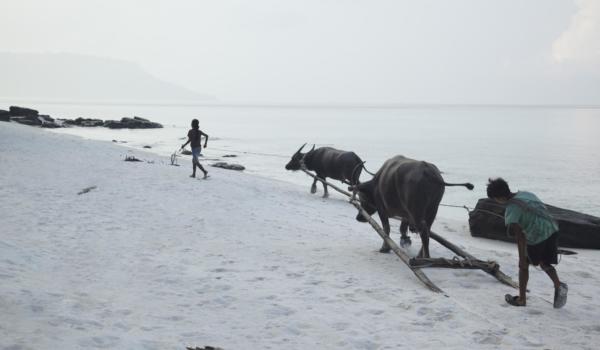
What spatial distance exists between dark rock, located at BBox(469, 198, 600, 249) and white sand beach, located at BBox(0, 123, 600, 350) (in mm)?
468

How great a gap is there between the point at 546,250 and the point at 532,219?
475 mm

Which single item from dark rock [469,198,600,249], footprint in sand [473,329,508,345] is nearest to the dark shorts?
footprint in sand [473,329,508,345]

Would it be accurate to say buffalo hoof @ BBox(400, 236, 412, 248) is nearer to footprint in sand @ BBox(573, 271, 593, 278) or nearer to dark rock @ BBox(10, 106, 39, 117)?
footprint in sand @ BBox(573, 271, 593, 278)

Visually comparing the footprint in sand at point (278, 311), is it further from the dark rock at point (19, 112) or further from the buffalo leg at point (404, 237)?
the dark rock at point (19, 112)

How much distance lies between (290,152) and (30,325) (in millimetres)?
40612

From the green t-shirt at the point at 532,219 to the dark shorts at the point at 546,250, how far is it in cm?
8

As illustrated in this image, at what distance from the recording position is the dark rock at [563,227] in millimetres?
12645

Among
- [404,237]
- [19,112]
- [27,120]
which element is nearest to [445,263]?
[404,237]

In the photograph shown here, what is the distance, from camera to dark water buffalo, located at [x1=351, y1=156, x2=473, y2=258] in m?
8.41

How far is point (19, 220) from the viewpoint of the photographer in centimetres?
1002

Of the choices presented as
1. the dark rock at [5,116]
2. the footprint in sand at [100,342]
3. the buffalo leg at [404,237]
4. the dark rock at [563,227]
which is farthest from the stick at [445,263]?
the dark rock at [5,116]

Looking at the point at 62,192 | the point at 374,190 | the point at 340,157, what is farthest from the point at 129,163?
the point at 374,190

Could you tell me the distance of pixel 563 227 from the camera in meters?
12.9

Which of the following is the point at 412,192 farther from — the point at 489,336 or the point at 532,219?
the point at 489,336
